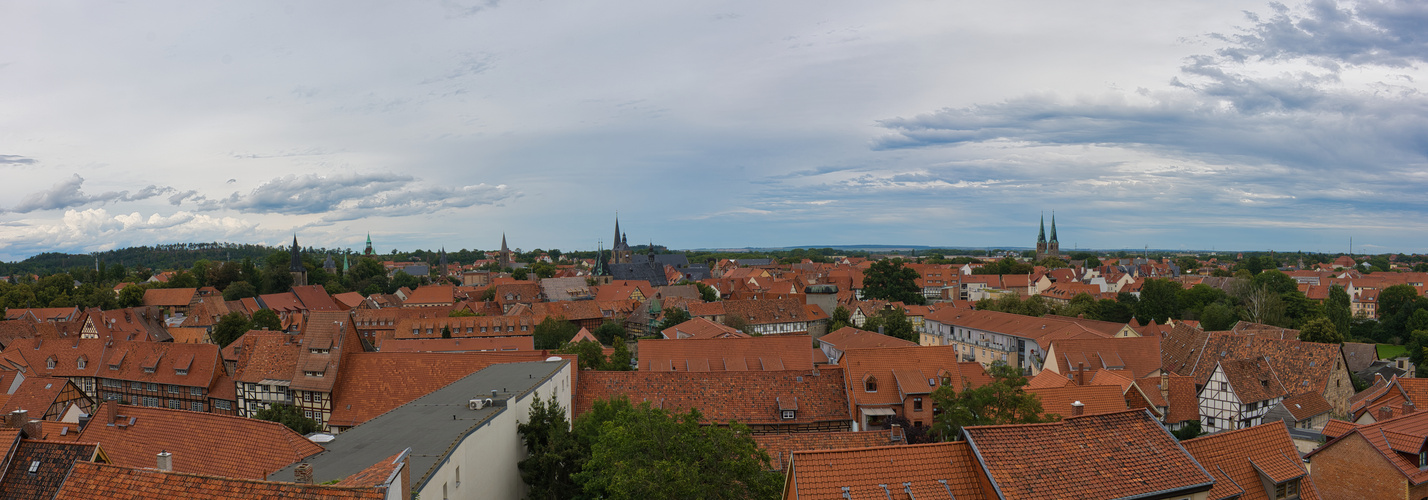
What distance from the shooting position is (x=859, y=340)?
205ft

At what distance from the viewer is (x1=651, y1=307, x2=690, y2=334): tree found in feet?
275

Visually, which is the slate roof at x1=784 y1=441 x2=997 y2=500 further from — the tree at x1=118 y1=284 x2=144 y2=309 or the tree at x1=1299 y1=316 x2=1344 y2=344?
the tree at x1=118 y1=284 x2=144 y2=309

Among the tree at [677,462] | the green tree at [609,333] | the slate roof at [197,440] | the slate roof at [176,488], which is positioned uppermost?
the slate roof at [176,488]

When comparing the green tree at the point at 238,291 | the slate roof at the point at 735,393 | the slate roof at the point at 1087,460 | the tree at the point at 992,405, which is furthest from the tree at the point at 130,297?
the slate roof at the point at 1087,460

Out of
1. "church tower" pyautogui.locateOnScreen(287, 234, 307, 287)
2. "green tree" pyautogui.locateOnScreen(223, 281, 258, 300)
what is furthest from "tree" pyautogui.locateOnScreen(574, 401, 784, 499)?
"church tower" pyautogui.locateOnScreen(287, 234, 307, 287)

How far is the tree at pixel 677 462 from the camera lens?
17094mm

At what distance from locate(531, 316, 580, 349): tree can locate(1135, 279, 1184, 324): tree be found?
2464 inches

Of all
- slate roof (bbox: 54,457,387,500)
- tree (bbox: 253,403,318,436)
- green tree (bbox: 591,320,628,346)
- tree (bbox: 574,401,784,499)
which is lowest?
green tree (bbox: 591,320,628,346)

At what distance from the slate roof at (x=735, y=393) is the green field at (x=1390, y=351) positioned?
233 ft

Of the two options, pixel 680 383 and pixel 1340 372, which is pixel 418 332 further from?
pixel 1340 372

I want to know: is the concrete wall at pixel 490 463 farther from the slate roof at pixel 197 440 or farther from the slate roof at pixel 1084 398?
the slate roof at pixel 1084 398

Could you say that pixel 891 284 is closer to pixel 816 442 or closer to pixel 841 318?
pixel 841 318

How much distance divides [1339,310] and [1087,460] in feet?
289

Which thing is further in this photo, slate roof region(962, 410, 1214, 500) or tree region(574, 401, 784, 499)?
tree region(574, 401, 784, 499)
